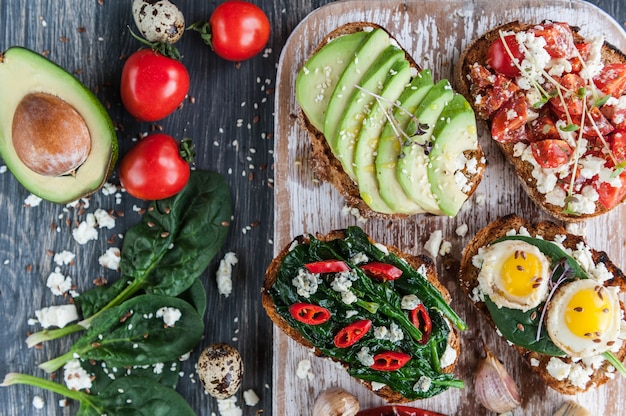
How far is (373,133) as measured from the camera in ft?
10.7

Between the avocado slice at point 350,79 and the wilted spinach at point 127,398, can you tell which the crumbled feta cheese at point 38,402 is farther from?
the avocado slice at point 350,79

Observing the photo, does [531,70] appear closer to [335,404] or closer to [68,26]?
[335,404]

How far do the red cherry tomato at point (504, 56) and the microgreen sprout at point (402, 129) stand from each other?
584 mm

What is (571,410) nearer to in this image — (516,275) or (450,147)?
(516,275)

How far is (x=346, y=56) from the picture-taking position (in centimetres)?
330

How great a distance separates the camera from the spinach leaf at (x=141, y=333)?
3625mm

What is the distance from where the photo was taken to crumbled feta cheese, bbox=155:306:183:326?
3633mm

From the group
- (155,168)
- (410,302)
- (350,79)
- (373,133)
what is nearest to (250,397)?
(410,302)

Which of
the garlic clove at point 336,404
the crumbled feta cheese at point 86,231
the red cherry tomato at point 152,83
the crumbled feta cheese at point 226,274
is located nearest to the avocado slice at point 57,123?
the red cherry tomato at point 152,83

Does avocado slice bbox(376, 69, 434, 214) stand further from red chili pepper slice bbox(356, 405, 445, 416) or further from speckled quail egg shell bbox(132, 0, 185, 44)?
speckled quail egg shell bbox(132, 0, 185, 44)

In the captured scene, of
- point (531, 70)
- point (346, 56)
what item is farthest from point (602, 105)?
point (346, 56)

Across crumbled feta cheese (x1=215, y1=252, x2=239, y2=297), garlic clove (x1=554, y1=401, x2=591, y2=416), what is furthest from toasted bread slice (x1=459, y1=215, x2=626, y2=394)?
crumbled feta cheese (x1=215, y1=252, x2=239, y2=297)

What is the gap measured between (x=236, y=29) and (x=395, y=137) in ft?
3.58

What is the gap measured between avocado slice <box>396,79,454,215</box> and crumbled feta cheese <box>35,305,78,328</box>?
207cm
